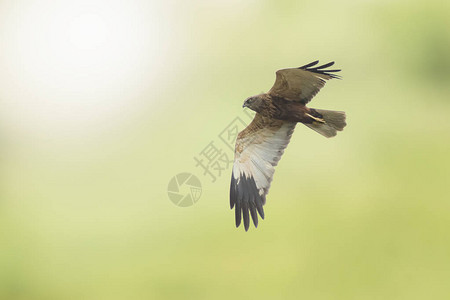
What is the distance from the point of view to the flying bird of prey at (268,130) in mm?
2693

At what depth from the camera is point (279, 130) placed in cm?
301

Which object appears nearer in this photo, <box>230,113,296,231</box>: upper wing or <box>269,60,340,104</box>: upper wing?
<box>269,60,340,104</box>: upper wing

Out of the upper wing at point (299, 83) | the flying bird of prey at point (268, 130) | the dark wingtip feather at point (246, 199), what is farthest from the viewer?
the dark wingtip feather at point (246, 199)

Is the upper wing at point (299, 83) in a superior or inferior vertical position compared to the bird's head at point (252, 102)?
inferior

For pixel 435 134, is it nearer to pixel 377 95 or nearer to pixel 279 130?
pixel 377 95

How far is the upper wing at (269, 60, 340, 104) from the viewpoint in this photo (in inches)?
101

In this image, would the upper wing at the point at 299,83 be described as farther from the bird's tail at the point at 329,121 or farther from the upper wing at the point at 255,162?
the upper wing at the point at 255,162

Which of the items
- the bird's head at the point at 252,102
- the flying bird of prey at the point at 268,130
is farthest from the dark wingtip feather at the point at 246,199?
the bird's head at the point at 252,102

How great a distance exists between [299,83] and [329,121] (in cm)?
31

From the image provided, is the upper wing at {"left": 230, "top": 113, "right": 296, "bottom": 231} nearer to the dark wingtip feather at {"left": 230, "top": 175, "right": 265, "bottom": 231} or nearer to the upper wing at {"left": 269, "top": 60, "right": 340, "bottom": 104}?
the dark wingtip feather at {"left": 230, "top": 175, "right": 265, "bottom": 231}

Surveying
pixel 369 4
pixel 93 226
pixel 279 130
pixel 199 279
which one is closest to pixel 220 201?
pixel 199 279

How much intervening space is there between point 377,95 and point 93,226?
3.33 metres

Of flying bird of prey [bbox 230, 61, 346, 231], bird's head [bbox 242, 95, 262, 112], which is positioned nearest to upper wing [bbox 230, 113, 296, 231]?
flying bird of prey [bbox 230, 61, 346, 231]

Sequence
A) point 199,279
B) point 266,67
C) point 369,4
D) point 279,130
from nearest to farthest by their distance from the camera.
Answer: point 279,130
point 199,279
point 266,67
point 369,4
